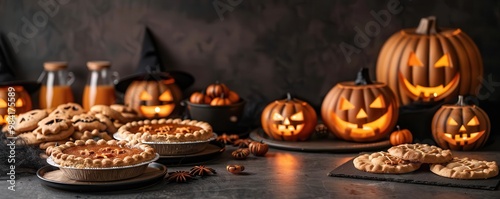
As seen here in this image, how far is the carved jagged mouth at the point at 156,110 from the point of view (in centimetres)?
394

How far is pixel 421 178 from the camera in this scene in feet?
9.35

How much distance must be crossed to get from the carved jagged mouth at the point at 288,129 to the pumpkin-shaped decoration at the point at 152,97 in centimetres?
66

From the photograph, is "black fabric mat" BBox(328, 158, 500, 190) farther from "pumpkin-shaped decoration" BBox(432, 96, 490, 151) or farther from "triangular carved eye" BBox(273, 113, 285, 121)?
"triangular carved eye" BBox(273, 113, 285, 121)

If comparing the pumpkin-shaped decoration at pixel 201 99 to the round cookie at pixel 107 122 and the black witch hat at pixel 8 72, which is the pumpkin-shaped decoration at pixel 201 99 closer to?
the round cookie at pixel 107 122

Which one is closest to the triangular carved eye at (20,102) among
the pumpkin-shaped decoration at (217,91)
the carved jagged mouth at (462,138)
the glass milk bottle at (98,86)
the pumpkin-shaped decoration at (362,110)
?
the glass milk bottle at (98,86)

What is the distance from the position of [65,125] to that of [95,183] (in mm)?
604

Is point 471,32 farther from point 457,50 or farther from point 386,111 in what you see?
point 386,111

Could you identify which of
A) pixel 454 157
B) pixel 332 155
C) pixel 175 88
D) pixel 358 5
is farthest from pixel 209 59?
pixel 454 157

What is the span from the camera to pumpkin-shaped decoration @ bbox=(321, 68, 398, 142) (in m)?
3.45

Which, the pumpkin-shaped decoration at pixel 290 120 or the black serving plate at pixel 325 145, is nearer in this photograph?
the black serving plate at pixel 325 145

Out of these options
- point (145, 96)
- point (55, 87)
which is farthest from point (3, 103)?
point (145, 96)

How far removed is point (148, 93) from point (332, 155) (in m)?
1.02

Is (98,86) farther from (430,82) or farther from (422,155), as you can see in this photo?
(422,155)

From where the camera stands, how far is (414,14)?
390 centimetres
